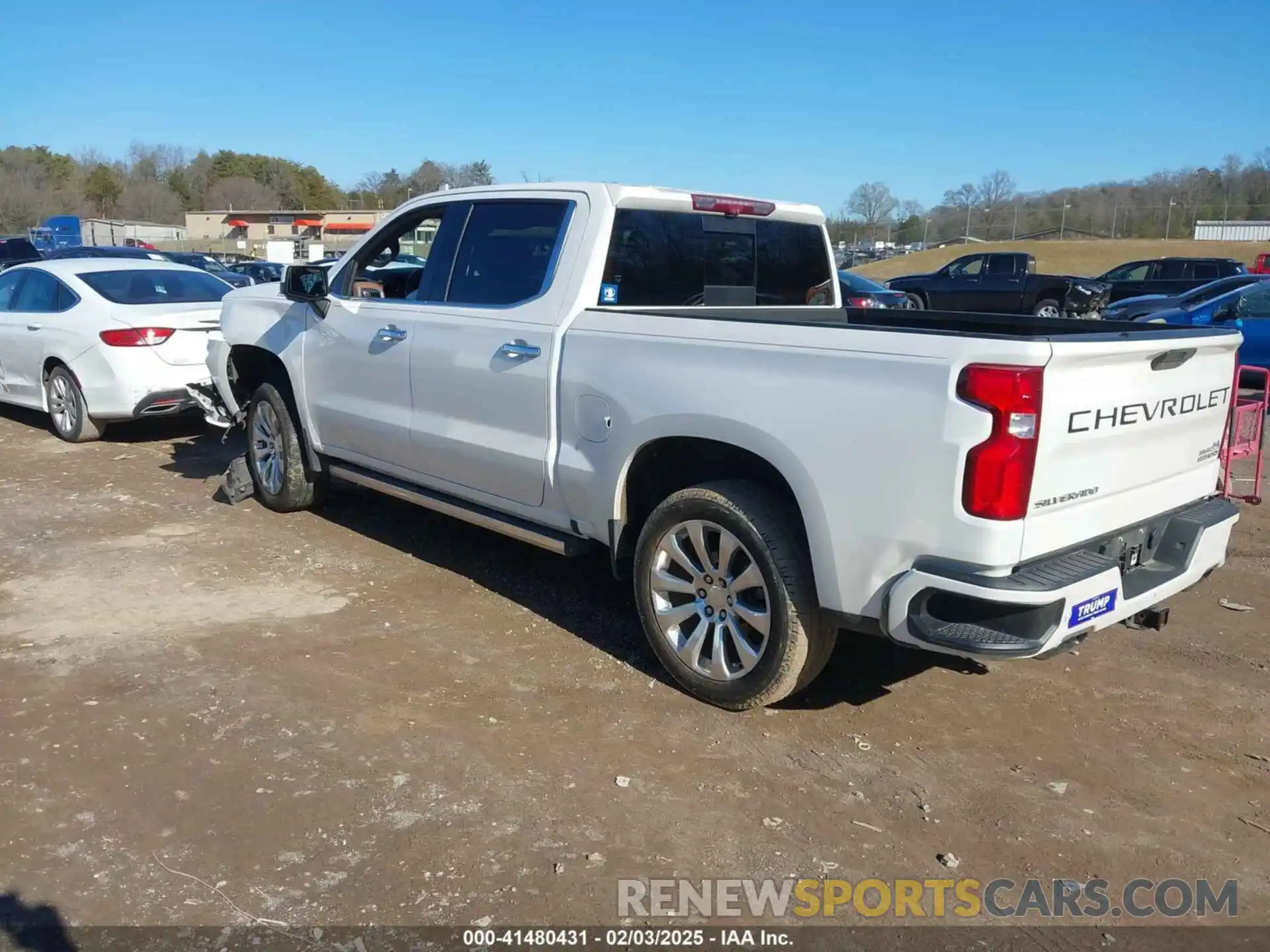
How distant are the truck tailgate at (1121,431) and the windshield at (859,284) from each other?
15.8 m

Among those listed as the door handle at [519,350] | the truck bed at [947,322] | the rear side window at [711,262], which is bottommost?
the door handle at [519,350]

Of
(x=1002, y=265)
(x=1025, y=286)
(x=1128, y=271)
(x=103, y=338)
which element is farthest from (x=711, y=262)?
(x=1128, y=271)

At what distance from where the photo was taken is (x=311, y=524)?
271 inches

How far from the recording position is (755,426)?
3783mm

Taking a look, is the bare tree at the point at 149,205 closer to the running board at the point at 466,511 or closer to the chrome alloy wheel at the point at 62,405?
the chrome alloy wheel at the point at 62,405

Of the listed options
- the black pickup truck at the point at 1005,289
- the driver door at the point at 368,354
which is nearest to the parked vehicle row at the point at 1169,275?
the black pickup truck at the point at 1005,289

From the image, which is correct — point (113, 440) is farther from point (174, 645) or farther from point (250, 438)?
point (174, 645)

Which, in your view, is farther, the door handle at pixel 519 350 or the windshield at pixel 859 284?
the windshield at pixel 859 284

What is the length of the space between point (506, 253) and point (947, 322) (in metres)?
2.23

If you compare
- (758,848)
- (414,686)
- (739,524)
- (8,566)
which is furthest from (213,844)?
(8,566)

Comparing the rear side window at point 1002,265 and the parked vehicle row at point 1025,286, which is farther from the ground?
the rear side window at point 1002,265

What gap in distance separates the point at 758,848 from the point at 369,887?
3.90 feet

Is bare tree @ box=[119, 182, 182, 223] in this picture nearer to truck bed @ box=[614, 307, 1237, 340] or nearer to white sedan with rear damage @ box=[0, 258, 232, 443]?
white sedan with rear damage @ box=[0, 258, 232, 443]

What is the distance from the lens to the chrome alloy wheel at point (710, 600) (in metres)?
4.01
